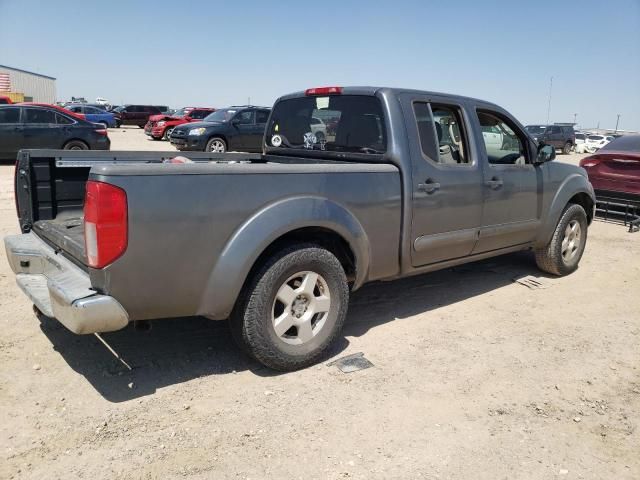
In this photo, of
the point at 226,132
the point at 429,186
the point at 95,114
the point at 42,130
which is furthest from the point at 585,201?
the point at 95,114

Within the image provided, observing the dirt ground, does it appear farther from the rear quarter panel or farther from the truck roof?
the truck roof

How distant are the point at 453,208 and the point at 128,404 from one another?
2722mm

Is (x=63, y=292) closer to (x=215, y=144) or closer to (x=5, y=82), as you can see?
(x=215, y=144)

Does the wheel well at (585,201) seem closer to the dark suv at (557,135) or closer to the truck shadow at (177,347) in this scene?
the truck shadow at (177,347)

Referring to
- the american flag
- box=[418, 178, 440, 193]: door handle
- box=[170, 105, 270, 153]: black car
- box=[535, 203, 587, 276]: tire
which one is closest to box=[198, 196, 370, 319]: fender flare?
box=[418, 178, 440, 193]: door handle

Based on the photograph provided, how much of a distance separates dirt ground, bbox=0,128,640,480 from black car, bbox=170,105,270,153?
37.7 ft

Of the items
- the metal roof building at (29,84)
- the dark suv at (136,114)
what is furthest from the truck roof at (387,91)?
the metal roof building at (29,84)

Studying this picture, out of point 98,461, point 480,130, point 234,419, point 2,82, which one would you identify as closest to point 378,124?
point 480,130

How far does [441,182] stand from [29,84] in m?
69.0

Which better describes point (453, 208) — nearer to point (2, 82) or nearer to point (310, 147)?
point (310, 147)

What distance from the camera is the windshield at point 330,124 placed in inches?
160

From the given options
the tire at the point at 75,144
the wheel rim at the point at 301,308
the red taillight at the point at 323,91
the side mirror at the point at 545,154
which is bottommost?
the wheel rim at the point at 301,308

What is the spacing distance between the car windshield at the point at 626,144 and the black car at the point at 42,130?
11.7 metres

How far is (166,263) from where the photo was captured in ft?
9.19
